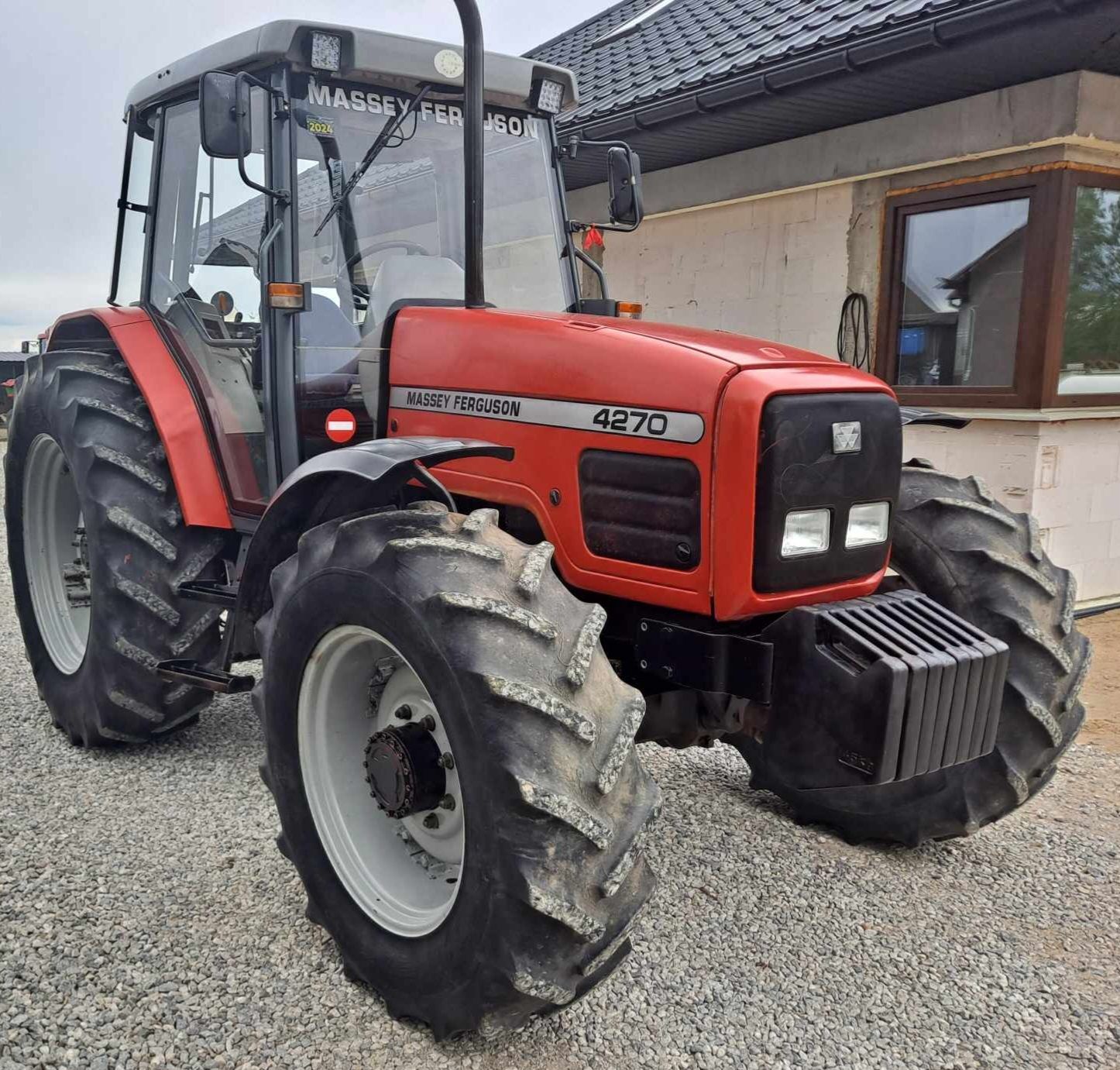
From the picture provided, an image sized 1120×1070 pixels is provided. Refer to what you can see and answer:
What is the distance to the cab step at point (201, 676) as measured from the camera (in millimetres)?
3221

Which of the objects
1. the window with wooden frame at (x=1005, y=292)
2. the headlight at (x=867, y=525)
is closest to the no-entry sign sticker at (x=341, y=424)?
the headlight at (x=867, y=525)

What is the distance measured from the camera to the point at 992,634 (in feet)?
9.25

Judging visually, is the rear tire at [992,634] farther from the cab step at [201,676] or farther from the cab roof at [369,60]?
the cab roof at [369,60]

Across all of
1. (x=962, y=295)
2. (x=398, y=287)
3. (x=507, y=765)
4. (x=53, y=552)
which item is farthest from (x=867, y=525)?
(x=962, y=295)

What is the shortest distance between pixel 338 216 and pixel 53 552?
2.09 metres

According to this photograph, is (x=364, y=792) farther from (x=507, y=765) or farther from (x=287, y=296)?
(x=287, y=296)

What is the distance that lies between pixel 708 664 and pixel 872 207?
4.80m

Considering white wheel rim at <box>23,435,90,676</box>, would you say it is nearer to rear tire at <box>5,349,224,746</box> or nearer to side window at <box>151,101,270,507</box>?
rear tire at <box>5,349,224,746</box>

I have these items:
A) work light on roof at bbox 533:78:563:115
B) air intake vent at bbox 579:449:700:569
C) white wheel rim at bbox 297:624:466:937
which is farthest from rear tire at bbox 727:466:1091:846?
work light on roof at bbox 533:78:563:115

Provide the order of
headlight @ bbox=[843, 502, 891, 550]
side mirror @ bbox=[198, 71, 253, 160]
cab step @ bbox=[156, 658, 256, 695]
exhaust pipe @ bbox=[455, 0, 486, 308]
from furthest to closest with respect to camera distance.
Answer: cab step @ bbox=[156, 658, 256, 695], side mirror @ bbox=[198, 71, 253, 160], exhaust pipe @ bbox=[455, 0, 486, 308], headlight @ bbox=[843, 502, 891, 550]

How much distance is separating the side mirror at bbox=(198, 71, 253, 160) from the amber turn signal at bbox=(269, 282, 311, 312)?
39cm

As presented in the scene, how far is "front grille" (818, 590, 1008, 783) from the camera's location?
217 cm

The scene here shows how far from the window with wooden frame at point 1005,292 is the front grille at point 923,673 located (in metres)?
3.71

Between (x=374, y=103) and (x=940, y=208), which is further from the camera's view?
(x=940, y=208)
